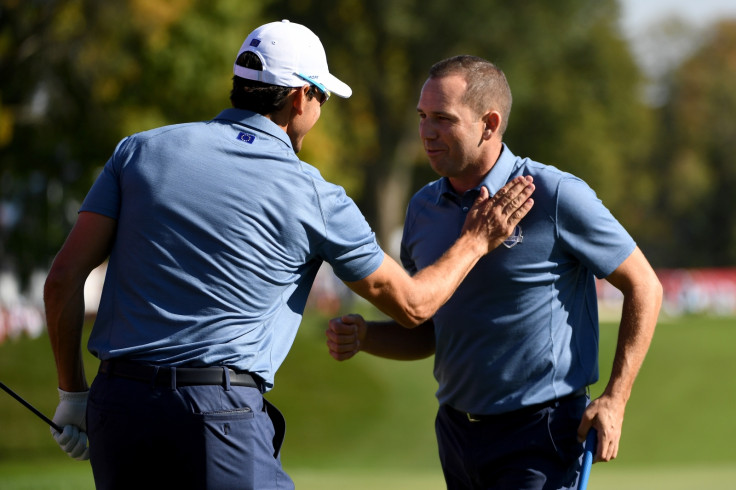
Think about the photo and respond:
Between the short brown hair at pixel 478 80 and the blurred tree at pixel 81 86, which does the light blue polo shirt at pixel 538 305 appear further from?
the blurred tree at pixel 81 86

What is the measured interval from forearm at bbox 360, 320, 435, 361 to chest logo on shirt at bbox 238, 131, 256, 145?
4.54ft

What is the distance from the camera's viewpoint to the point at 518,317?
15.3ft

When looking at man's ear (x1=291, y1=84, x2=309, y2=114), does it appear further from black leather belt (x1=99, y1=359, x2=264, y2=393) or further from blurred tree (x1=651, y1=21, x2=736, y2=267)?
blurred tree (x1=651, y1=21, x2=736, y2=267)

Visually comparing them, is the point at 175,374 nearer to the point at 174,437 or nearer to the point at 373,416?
the point at 174,437

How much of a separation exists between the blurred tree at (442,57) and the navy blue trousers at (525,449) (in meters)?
27.6

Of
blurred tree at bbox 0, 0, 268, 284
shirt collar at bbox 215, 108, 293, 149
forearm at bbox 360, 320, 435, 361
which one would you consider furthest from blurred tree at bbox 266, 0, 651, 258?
shirt collar at bbox 215, 108, 293, 149

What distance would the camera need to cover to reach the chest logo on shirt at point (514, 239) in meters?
4.64

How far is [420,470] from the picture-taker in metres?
17.5

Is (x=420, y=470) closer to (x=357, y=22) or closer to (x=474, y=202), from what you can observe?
(x=474, y=202)

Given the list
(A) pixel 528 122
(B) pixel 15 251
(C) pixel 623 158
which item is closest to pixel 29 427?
(B) pixel 15 251

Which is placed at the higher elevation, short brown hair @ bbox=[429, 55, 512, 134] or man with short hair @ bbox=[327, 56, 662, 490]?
short brown hair @ bbox=[429, 55, 512, 134]

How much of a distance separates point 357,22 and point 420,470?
26.4m

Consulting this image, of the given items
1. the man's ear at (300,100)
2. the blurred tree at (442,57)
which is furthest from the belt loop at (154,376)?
the blurred tree at (442,57)

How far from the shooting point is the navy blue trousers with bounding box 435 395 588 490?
179 inches
